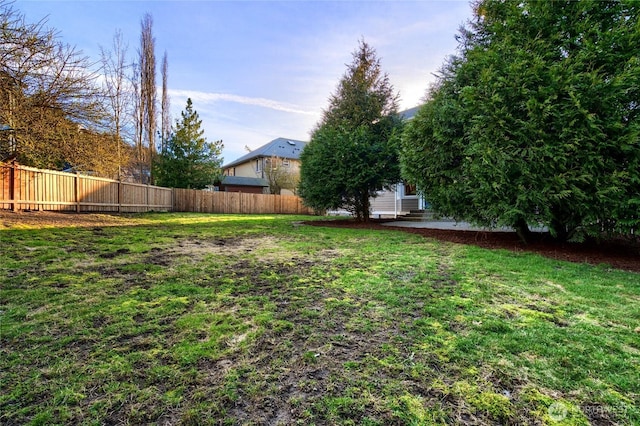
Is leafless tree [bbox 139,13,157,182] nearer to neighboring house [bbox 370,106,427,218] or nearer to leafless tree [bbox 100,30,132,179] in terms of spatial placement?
leafless tree [bbox 100,30,132,179]

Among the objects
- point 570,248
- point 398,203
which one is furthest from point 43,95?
point 398,203

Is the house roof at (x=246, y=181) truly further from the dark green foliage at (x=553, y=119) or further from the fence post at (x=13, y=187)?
the dark green foliage at (x=553, y=119)

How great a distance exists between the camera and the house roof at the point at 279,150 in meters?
29.4

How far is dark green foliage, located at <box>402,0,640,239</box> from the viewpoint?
4668 millimetres

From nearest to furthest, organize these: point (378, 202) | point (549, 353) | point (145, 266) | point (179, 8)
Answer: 1. point (549, 353)
2. point (145, 266)
3. point (179, 8)
4. point (378, 202)

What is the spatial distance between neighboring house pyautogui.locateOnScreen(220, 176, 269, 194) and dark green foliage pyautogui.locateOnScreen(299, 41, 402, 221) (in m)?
18.9

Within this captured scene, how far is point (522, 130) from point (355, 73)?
23.3ft

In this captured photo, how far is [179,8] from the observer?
9.38 metres

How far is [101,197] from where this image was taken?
11.4m

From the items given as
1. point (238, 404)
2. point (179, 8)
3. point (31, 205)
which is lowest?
point (238, 404)

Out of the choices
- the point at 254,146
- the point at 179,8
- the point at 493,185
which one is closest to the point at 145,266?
the point at 493,185

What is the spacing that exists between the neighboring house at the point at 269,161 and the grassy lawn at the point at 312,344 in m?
22.0

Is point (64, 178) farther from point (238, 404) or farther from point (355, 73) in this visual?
point (238, 404)

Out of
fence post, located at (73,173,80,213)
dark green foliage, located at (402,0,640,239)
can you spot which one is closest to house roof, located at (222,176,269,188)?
fence post, located at (73,173,80,213)
